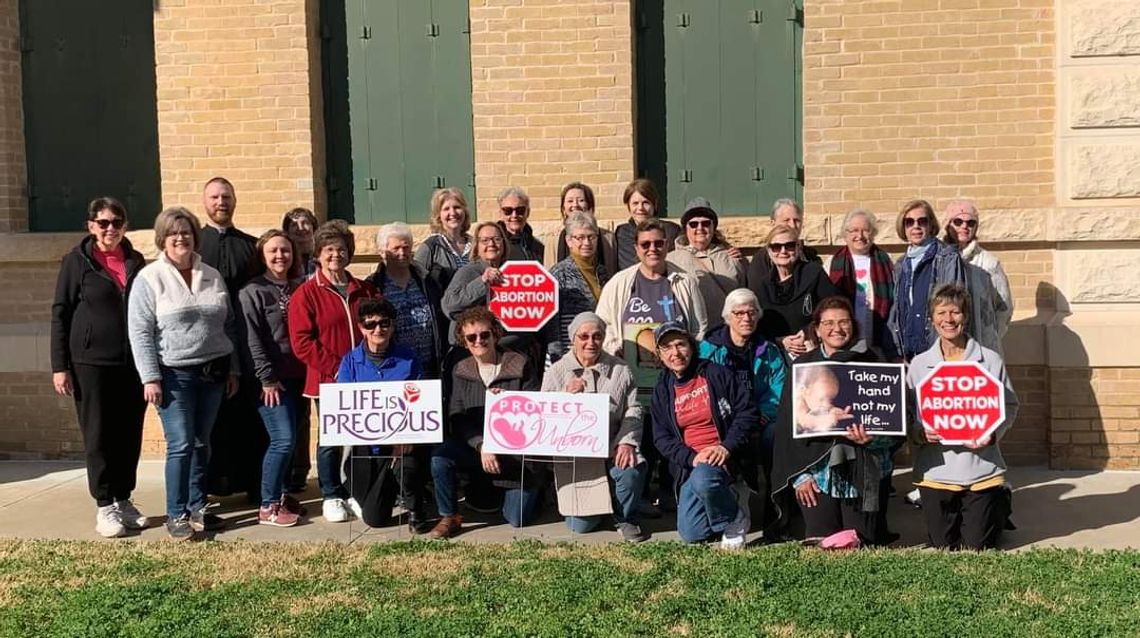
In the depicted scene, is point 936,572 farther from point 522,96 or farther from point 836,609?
point 522,96

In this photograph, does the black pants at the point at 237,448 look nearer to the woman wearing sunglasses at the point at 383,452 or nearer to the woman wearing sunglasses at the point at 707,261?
the woman wearing sunglasses at the point at 383,452

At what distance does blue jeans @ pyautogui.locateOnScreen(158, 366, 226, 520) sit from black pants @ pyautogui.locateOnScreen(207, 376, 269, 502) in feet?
1.70

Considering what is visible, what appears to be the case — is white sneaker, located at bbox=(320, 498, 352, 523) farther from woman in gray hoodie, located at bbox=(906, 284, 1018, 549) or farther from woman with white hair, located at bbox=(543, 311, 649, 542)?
woman in gray hoodie, located at bbox=(906, 284, 1018, 549)

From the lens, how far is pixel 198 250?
7570 millimetres

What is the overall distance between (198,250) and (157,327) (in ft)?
2.40

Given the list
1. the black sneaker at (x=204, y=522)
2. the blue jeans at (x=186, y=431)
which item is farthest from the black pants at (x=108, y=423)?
the black sneaker at (x=204, y=522)

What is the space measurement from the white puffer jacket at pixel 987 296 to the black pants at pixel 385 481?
11.6 ft

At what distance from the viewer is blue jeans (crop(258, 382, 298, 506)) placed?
294 inches

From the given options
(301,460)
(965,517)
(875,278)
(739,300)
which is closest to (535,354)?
(739,300)

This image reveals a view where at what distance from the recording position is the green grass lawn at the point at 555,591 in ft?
17.5

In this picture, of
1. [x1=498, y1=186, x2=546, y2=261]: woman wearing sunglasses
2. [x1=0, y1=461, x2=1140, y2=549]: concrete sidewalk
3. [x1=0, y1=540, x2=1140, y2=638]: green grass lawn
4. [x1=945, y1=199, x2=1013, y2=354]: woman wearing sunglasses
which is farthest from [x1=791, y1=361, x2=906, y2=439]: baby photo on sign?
[x1=498, y1=186, x2=546, y2=261]: woman wearing sunglasses

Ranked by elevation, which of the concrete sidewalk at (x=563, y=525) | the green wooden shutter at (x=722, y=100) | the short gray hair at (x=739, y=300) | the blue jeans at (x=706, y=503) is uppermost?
the green wooden shutter at (x=722, y=100)

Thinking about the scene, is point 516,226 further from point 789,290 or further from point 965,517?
point 965,517

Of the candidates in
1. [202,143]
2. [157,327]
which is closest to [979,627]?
[157,327]
